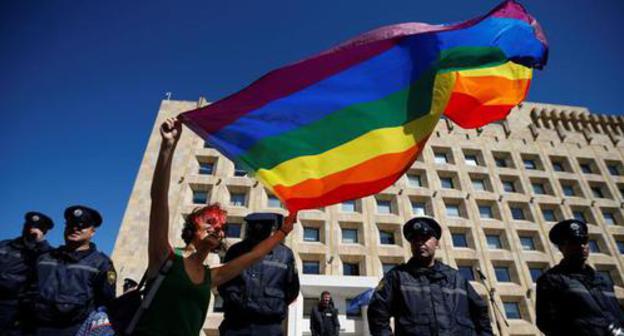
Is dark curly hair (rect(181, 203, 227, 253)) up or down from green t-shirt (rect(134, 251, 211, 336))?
up

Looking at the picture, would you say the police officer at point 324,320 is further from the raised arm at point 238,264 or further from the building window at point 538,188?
the building window at point 538,188

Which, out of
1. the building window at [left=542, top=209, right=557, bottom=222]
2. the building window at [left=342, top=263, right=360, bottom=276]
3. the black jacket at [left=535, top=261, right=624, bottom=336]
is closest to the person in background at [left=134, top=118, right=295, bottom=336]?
the black jacket at [left=535, top=261, right=624, bottom=336]

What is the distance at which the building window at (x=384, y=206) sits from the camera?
22.1 metres

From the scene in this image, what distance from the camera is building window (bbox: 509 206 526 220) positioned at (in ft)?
76.2

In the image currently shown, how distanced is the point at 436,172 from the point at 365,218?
7104mm

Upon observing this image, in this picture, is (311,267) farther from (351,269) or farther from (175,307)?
(175,307)

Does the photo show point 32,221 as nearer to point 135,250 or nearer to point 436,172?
point 135,250

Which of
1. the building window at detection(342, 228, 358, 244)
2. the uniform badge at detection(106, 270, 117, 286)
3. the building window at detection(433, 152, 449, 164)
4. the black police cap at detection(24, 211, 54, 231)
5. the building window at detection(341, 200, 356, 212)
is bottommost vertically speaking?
the uniform badge at detection(106, 270, 117, 286)

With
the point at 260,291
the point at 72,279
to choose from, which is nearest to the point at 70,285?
the point at 72,279

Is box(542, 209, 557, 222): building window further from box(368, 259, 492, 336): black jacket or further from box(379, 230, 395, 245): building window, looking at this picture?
box(368, 259, 492, 336): black jacket

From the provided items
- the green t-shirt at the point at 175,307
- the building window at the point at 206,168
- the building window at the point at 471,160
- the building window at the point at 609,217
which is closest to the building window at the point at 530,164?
the building window at the point at 471,160

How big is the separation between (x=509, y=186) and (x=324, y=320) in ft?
72.2

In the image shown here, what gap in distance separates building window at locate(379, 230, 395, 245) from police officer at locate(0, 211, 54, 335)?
1876 cm

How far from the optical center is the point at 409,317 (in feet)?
9.81
